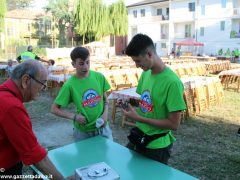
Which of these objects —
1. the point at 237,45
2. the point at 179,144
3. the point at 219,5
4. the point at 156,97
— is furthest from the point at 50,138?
the point at 219,5

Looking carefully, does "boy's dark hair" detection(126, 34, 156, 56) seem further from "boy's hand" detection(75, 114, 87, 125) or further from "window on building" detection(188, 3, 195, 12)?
"window on building" detection(188, 3, 195, 12)

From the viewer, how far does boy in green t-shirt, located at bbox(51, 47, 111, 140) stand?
2.85m

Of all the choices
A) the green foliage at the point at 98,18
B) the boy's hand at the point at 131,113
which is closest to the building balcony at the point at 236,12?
the green foliage at the point at 98,18

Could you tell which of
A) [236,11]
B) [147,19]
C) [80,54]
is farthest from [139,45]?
[147,19]

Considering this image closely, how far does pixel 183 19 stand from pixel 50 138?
35.0 metres

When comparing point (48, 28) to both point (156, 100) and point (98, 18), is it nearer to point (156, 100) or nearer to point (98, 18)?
point (98, 18)

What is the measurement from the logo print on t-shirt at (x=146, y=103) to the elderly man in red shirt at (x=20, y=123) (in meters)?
0.92

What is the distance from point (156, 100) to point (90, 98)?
Answer: 954mm

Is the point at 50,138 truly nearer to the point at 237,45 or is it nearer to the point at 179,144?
the point at 179,144

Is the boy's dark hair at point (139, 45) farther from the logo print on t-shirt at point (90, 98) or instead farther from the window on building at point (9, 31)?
the window on building at point (9, 31)

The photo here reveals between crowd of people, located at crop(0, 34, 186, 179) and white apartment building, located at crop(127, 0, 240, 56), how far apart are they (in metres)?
32.1

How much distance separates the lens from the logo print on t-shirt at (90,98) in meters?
2.93

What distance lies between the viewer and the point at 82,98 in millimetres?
2918

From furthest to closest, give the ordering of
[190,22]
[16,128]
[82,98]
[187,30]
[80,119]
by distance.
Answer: [187,30]
[190,22]
[82,98]
[80,119]
[16,128]
